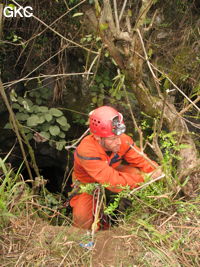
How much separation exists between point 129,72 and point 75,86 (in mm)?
1603

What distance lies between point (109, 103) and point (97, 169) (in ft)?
5.43

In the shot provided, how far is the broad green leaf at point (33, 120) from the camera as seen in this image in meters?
3.81

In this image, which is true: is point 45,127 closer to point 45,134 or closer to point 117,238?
point 45,134

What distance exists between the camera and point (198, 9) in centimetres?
384

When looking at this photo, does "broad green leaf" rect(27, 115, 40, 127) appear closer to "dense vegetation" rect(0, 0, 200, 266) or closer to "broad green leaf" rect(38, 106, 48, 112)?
"dense vegetation" rect(0, 0, 200, 266)

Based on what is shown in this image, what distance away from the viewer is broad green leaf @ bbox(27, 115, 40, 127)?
150 inches

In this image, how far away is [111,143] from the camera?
276 cm

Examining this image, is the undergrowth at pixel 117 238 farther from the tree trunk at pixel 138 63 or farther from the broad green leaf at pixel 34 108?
the broad green leaf at pixel 34 108

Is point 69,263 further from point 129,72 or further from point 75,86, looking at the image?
point 75,86

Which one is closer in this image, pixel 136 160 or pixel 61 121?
pixel 136 160

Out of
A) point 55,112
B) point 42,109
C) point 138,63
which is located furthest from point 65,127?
point 138,63

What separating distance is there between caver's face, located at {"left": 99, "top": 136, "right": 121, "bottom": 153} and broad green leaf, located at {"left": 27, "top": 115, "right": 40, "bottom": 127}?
4.45ft

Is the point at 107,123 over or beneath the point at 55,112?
over

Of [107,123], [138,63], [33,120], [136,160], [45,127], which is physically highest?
[138,63]
